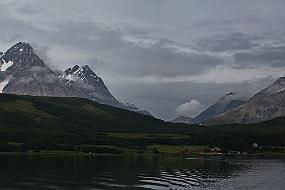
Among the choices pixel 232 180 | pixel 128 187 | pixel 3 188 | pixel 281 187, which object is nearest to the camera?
pixel 3 188

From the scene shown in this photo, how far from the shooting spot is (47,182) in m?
119

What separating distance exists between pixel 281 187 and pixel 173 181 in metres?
26.0

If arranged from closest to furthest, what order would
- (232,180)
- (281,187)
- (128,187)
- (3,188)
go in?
(3,188), (128,187), (281,187), (232,180)

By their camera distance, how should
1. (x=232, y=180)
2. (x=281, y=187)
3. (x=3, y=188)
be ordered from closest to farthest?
(x=3, y=188) < (x=281, y=187) < (x=232, y=180)

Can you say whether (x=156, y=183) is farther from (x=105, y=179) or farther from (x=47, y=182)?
(x=47, y=182)

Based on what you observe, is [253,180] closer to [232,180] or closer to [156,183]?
[232,180]

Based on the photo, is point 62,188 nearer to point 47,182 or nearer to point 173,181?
point 47,182

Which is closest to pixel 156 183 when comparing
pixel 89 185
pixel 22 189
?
pixel 89 185

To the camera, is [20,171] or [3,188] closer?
[3,188]

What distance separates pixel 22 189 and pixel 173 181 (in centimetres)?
4059

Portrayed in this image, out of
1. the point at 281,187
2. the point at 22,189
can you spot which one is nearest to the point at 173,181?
the point at 281,187

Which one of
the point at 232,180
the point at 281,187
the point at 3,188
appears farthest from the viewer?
the point at 232,180

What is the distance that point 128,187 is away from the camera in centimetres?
11294

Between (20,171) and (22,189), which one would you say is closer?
(22,189)
